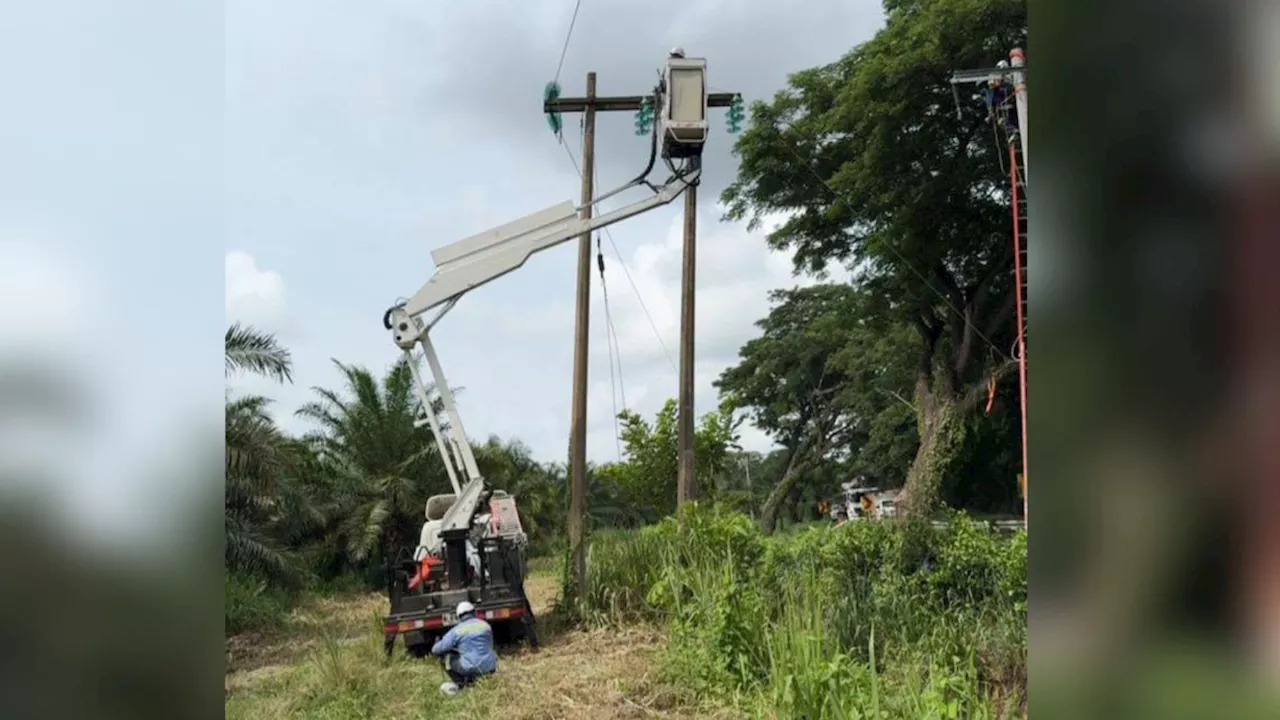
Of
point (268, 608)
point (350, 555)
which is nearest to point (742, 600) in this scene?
point (268, 608)

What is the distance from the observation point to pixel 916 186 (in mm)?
17359

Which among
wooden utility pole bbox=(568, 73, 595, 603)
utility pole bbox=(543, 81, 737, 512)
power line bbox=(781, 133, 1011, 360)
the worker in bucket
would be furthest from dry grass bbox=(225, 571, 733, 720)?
power line bbox=(781, 133, 1011, 360)

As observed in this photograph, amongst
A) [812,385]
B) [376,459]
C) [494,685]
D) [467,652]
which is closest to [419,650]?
[467,652]

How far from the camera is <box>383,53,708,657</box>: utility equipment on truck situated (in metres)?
8.80

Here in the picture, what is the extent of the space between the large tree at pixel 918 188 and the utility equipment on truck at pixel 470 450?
300 inches

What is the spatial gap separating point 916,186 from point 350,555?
574 inches

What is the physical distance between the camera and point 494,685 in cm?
742

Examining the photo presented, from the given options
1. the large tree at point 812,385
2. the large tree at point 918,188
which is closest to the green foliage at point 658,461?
the large tree at point 918,188

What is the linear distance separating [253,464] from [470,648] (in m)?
5.08

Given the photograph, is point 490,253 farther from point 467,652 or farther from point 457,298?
point 467,652

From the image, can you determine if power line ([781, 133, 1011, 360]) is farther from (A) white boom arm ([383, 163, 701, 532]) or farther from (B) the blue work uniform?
(B) the blue work uniform

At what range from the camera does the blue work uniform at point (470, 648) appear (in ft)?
25.0
